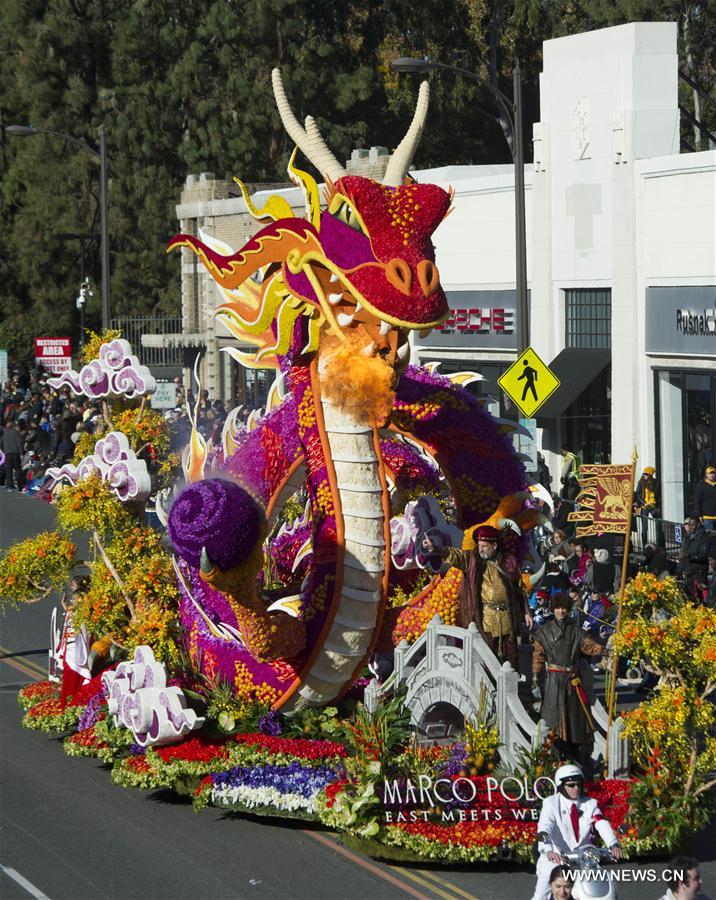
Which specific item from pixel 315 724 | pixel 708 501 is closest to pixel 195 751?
pixel 315 724

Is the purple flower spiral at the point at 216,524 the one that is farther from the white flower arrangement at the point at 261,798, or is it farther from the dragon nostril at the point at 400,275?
the dragon nostril at the point at 400,275

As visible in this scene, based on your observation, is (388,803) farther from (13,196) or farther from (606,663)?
(13,196)

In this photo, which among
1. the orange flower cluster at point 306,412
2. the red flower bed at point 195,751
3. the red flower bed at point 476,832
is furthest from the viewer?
the orange flower cluster at point 306,412

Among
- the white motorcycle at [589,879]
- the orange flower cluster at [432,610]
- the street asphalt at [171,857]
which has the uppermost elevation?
the orange flower cluster at [432,610]

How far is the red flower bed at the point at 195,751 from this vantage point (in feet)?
43.0

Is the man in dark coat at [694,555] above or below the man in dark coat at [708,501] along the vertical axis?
below

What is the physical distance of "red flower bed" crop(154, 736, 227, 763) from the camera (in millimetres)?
13117

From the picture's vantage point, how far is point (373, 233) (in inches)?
500

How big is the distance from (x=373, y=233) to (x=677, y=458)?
45.6 feet

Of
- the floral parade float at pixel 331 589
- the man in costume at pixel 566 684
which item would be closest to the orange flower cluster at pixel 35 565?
the floral parade float at pixel 331 589

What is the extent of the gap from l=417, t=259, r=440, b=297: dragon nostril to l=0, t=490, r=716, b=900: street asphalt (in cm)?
405

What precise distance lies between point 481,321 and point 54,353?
1079 centimetres

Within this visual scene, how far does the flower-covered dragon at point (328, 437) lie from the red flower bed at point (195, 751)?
0.50 metres

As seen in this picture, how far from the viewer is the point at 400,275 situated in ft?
40.8
